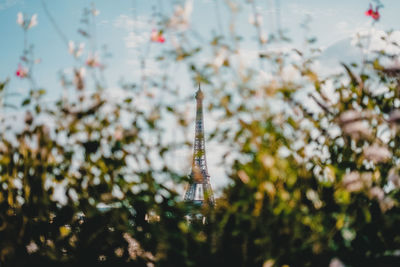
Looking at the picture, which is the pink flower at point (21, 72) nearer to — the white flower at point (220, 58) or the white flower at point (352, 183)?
the white flower at point (220, 58)

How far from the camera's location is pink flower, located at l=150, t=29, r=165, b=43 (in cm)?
196

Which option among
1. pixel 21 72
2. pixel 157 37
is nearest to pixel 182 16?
pixel 157 37

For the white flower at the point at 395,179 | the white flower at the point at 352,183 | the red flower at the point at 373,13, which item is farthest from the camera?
the red flower at the point at 373,13

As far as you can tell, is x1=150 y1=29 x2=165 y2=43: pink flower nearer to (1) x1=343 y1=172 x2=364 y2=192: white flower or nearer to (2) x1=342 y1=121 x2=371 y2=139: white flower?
(2) x1=342 y1=121 x2=371 y2=139: white flower

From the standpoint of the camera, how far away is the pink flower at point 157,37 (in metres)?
1.96

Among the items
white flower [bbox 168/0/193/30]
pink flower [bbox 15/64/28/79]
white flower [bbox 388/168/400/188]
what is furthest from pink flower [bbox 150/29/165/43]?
white flower [bbox 388/168/400/188]

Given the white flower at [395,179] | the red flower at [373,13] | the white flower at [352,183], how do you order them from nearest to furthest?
the white flower at [352,183] → the white flower at [395,179] → the red flower at [373,13]

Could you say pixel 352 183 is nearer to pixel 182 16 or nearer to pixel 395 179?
pixel 395 179

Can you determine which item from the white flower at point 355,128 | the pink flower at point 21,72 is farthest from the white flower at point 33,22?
the white flower at point 355,128

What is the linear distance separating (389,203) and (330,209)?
1.22 feet

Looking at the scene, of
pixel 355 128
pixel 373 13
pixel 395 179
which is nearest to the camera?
pixel 355 128

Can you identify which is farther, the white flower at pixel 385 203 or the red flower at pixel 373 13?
the red flower at pixel 373 13

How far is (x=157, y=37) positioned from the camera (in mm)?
1972

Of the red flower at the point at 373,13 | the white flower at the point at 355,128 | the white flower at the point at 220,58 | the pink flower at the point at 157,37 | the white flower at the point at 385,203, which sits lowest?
the white flower at the point at 385,203
